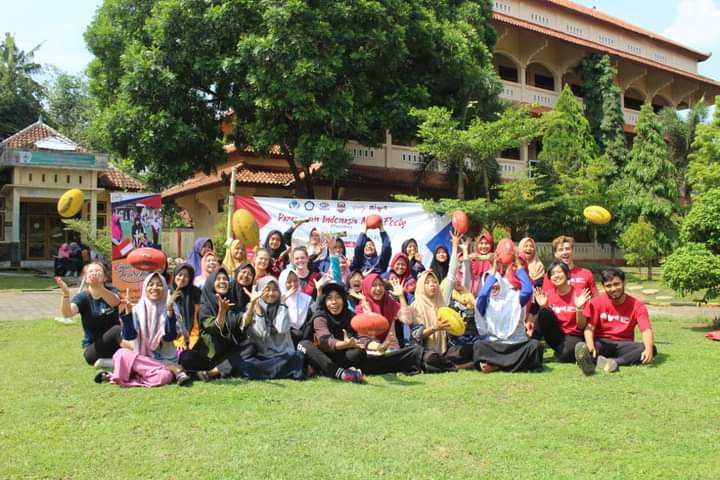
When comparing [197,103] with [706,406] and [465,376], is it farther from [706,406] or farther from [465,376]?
[706,406]

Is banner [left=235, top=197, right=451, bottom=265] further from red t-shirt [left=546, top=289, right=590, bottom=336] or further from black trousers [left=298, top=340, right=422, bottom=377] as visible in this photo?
black trousers [left=298, top=340, right=422, bottom=377]

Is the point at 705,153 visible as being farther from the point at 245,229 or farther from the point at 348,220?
the point at 245,229

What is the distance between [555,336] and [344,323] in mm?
2320

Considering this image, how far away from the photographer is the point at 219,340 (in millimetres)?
5590

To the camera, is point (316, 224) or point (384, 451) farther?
point (316, 224)

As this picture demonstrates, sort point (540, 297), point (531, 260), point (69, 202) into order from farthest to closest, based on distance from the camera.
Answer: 1. point (69, 202)
2. point (531, 260)
3. point (540, 297)

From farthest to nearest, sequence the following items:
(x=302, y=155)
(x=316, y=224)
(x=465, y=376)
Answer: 1. (x=302, y=155)
2. (x=316, y=224)
3. (x=465, y=376)

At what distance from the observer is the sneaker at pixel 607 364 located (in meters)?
5.77

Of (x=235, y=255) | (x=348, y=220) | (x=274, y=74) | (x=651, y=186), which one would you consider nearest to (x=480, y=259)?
(x=235, y=255)

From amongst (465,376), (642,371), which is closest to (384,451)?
(465,376)

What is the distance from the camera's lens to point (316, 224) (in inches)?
406

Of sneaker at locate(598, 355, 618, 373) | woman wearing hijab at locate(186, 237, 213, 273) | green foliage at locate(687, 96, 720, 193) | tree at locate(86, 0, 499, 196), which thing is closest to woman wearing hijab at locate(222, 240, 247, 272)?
woman wearing hijab at locate(186, 237, 213, 273)

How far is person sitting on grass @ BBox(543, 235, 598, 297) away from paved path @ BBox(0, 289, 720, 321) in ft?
15.3

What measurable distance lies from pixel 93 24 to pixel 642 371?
51.4ft
